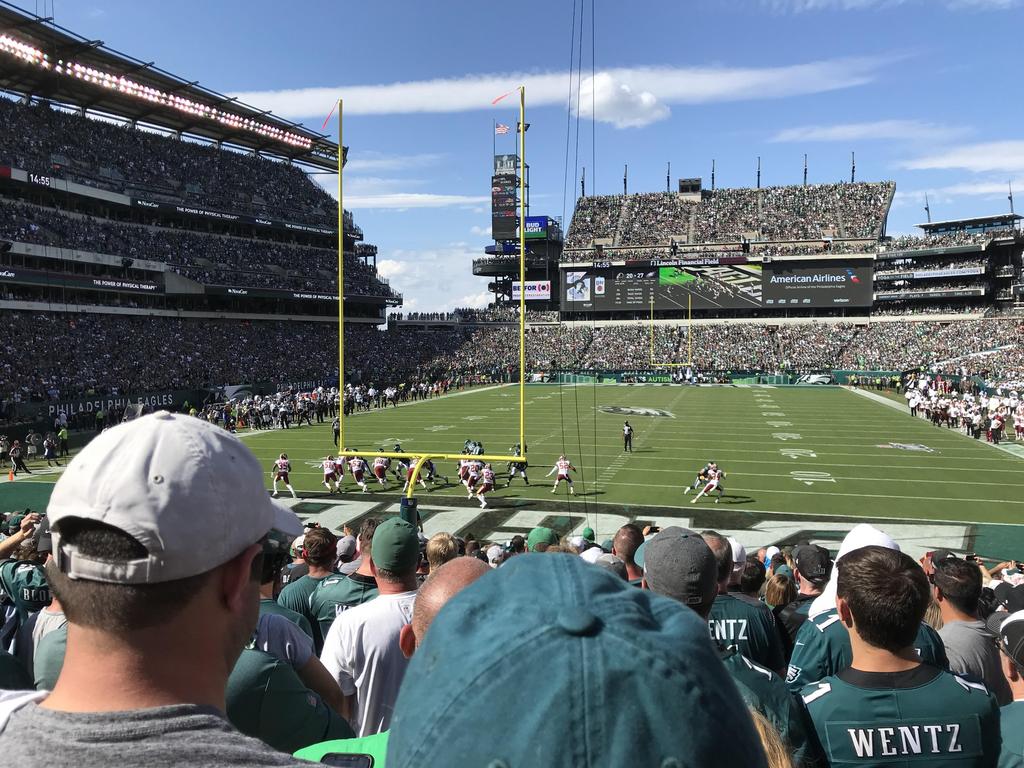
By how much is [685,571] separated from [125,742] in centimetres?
192

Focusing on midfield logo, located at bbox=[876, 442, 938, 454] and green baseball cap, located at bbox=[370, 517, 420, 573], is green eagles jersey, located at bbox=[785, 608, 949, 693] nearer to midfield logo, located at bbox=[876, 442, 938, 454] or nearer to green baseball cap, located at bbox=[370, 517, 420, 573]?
green baseball cap, located at bbox=[370, 517, 420, 573]

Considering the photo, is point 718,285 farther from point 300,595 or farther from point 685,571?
point 685,571

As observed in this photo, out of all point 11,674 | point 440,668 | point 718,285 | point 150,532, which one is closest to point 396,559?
point 11,674

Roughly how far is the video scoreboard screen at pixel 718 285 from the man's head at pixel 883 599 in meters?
62.3

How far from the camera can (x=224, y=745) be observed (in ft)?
3.51

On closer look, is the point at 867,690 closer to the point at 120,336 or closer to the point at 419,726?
the point at 419,726

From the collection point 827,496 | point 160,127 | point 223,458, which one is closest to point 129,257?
point 160,127

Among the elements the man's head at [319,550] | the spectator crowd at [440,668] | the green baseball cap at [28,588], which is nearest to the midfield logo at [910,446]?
the man's head at [319,550]

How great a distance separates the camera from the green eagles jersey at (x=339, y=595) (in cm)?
433

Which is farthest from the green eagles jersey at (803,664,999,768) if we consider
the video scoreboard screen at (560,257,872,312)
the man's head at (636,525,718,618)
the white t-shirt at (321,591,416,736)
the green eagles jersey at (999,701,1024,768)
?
the video scoreboard screen at (560,257,872,312)

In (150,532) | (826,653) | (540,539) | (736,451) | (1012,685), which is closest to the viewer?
(150,532)

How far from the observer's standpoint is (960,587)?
3680mm

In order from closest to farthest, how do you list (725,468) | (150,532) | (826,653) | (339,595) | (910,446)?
(150,532) → (826,653) → (339,595) → (725,468) → (910,446)

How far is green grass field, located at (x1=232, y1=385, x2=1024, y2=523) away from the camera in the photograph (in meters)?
16.9
